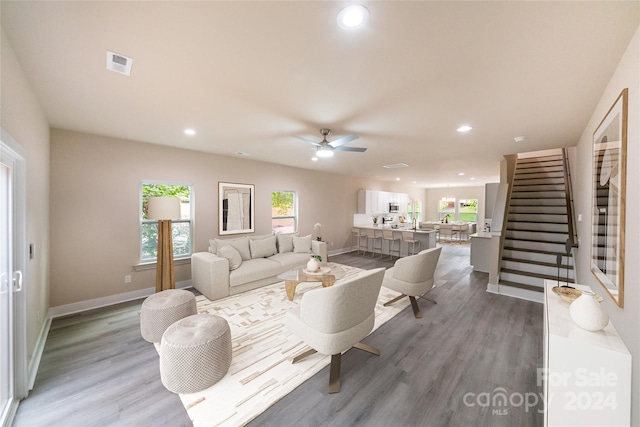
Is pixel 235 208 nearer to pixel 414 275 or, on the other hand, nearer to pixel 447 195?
pixel 414 275

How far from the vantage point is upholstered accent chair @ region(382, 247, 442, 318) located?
3.26 m

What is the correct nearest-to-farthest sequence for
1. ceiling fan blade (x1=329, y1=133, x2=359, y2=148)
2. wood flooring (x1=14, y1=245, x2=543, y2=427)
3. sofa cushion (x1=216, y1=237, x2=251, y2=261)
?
wood flooring (x1=14, y1=245, x2=543, y2=427) → ceiling fan blade (x1=329, y1=133, x2=359, y2=148) → sofa cushion (x1=216, y1=237, x2=251, y2=261)

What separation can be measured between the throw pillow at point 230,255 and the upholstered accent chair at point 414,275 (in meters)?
2.62

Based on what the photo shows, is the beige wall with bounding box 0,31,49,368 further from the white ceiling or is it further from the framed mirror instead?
the framed mirror

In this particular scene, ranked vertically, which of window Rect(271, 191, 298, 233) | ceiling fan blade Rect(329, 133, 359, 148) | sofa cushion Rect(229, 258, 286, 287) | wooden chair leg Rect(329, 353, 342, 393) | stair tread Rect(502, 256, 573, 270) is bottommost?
wooden chair leg Rect(329, 353, 342, 393)

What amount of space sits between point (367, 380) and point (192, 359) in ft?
5.09

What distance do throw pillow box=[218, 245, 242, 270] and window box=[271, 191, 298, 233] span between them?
1.90 metres

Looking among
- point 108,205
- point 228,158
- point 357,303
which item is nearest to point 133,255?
point 108,205

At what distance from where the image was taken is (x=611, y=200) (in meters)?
1.75

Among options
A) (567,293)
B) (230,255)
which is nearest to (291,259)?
(230,255)

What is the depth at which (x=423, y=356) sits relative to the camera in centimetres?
244

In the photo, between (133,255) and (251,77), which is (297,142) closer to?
(251,77)

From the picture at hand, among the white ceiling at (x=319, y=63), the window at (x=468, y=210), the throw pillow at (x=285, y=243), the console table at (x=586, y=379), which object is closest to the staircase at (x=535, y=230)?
the white ceiling at (x=319, y=63)

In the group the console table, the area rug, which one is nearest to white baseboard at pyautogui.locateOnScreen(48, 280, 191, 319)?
the area rug
